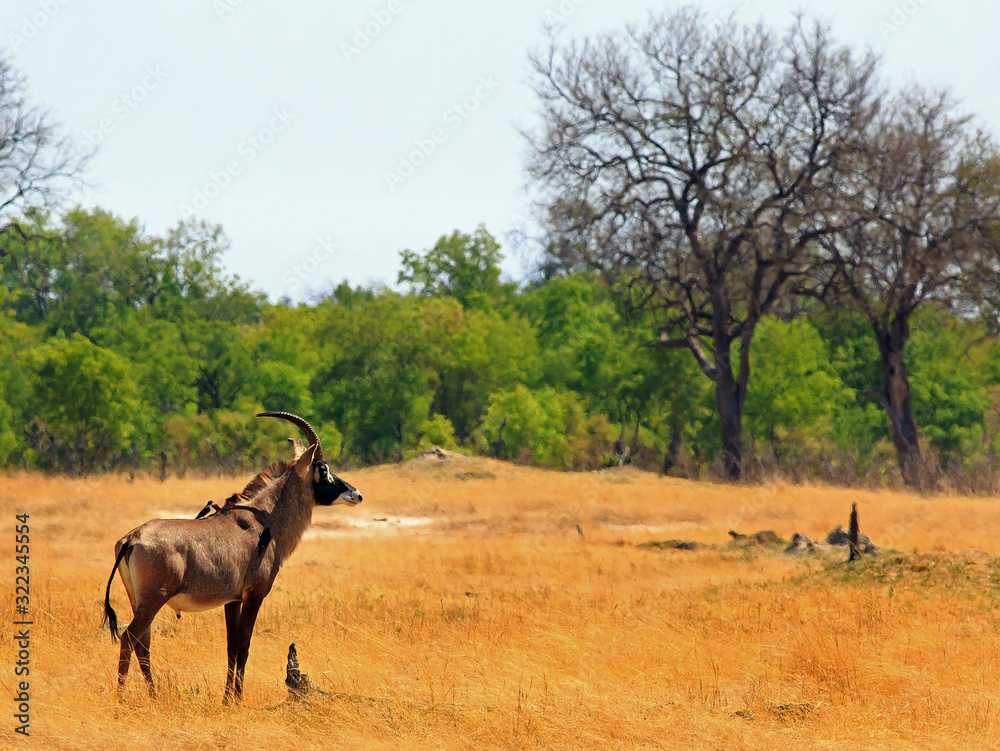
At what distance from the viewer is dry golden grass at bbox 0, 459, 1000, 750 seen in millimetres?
6801

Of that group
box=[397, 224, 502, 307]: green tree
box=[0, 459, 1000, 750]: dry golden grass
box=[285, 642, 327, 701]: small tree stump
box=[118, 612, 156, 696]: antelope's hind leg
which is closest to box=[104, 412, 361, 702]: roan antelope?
box=[118, 612, 156, 696]: antelope's hind leg

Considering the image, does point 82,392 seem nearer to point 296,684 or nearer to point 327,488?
point 327,488

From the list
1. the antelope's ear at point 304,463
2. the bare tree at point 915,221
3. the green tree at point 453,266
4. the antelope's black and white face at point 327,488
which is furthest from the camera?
the green tree at point 453,266

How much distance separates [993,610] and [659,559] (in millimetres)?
6270

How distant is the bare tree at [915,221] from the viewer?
Answer: 34.4 metres

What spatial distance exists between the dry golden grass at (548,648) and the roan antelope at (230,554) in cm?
52

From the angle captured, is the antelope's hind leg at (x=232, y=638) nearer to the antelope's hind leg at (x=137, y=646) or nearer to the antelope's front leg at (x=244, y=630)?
the antelope's front leg at (x=244, y=630)

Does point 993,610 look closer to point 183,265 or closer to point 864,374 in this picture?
point 864,374

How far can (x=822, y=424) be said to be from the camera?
48.0 m

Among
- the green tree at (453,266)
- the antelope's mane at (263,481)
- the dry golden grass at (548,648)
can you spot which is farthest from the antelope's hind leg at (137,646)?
the green tree at (453,266)

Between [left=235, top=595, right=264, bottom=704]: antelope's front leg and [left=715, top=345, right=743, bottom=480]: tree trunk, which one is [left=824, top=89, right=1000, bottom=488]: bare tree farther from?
[left=235, top=595, right=264, bottom=704]: antelope's front leg

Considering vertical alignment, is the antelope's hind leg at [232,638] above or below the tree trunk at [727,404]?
below

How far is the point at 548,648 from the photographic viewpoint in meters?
9.75

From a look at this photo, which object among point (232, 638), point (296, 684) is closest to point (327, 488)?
point (232, 638)
